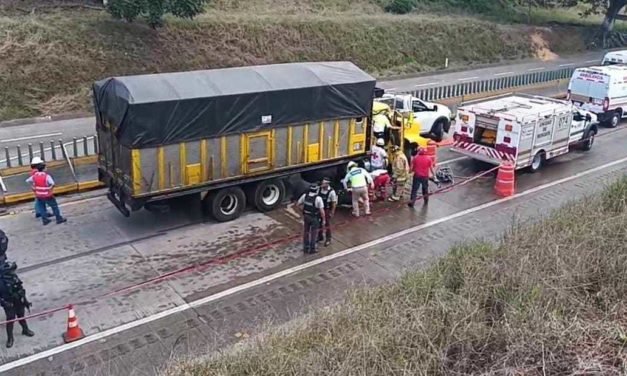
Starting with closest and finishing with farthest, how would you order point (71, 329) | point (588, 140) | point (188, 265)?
point (71, 329) < point (188, 265) < point (588, 140)

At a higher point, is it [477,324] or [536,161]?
[477,324]

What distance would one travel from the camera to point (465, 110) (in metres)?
17.0

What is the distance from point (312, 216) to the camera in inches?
457

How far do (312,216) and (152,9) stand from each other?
18.0 meters

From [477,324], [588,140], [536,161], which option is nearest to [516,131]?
[536,161]

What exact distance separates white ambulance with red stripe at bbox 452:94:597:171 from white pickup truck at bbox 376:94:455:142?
228 centimetres

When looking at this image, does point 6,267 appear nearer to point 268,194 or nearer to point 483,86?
point 268,194

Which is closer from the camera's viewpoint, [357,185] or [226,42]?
Result: [357,185]

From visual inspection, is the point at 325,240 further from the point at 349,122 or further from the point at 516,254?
the point at 516,254

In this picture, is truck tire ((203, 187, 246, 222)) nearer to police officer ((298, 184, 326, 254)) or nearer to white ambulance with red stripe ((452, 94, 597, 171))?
police officer ((298, 184, 326, 254))

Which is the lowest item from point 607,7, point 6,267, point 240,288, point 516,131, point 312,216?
point 240,288

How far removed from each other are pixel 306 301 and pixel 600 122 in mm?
17302

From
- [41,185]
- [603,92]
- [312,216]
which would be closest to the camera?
[312,216]

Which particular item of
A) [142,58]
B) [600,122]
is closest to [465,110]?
[600,122]
